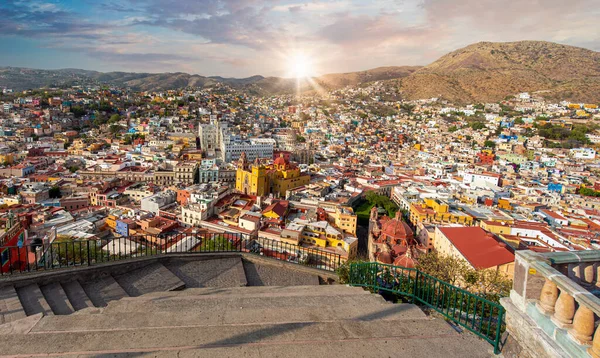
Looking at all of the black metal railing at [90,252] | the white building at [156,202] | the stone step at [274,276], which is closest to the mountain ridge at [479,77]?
the white building at [156,202]

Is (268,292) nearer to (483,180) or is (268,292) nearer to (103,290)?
(103,290)

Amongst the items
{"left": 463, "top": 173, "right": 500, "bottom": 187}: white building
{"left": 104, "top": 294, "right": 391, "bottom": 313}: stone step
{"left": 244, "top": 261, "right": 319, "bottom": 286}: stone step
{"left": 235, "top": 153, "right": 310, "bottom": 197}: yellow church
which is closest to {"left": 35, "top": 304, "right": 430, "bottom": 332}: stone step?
{"left": 104, "top": 294, "right": 391, "bottom": 313}: stone step

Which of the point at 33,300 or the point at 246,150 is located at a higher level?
the point at 33,300

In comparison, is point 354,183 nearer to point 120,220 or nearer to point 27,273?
point 120,220

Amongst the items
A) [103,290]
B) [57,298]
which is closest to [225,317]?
[103,290]

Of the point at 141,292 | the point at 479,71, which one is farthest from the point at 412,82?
the point at 141,292

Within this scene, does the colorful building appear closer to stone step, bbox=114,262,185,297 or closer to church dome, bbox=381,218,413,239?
church dome, bbox=381,218,413,239
